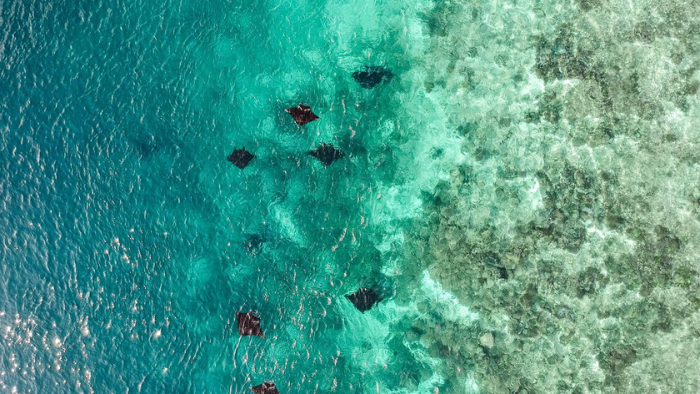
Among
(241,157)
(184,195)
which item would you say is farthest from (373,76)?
(184,195)

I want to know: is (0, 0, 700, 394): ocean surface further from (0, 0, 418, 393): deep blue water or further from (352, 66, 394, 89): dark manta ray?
(352, 66, 394, 89): dark manta ray

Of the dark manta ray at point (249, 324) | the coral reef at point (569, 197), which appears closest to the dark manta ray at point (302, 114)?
the coral reef at point (569, 197)

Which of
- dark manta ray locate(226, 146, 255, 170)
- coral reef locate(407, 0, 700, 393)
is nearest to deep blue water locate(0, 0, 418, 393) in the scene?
dark manta ray locate(226, 146, 255, 170)

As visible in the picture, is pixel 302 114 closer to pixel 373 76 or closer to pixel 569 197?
pixel 373 76

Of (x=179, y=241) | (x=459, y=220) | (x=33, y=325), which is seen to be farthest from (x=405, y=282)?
(x=33, y=325)

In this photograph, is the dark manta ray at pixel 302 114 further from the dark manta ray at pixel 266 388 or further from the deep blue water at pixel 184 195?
the dark manta ray at pixel 266 388

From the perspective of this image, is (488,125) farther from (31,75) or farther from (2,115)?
(2,115)

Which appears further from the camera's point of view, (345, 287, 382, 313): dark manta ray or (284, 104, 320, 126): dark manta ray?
(284, 104, 320, 126): dark manta ray
